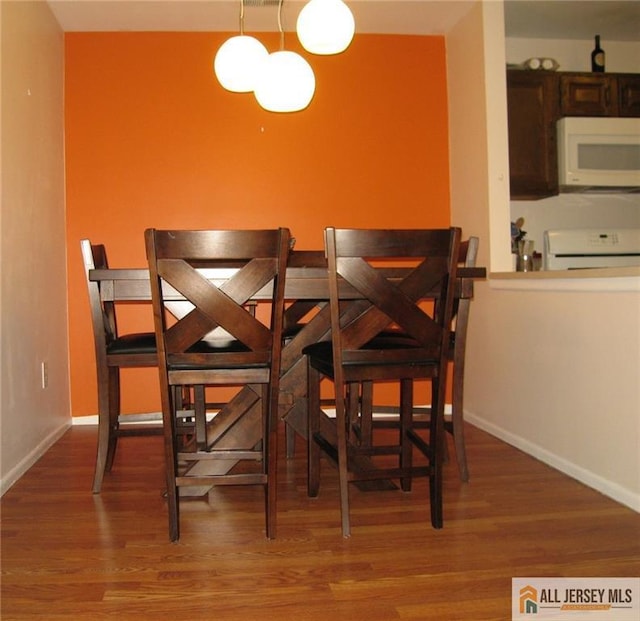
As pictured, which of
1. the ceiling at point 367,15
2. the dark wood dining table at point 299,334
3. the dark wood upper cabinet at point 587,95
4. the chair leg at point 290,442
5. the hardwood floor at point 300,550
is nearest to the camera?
the hardwood floor at point 300,550

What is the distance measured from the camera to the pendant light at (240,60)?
286 cm

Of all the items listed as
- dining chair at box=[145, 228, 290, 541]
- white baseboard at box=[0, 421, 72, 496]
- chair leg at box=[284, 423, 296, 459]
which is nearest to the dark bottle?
chair leg at box=[284, 423, 296, 459]

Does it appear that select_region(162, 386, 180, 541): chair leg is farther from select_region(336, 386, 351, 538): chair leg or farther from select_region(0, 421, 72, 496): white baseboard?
select_region(0, 421, 72, 496): white baseboard

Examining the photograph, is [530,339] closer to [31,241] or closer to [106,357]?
[106,357]

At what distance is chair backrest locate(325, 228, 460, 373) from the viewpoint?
198 cm

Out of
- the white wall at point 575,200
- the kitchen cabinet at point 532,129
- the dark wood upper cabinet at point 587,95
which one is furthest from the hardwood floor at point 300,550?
the dark wood upper cabinet at point 587,95

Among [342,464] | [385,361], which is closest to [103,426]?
[342,464]

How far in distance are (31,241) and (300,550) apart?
2010 millimetres

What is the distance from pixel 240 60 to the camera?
2867mm

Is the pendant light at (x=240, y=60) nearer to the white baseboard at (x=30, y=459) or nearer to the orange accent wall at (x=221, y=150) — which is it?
the orange accent wall at (x=221, y=150)

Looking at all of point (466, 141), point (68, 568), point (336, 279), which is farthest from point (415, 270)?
point (466, 141)

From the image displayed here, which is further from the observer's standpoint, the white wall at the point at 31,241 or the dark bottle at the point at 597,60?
the dark bottle at the point at 597,60

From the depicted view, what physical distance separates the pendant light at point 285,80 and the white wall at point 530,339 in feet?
3.66

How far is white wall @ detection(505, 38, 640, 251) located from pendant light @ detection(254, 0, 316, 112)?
1947mm
